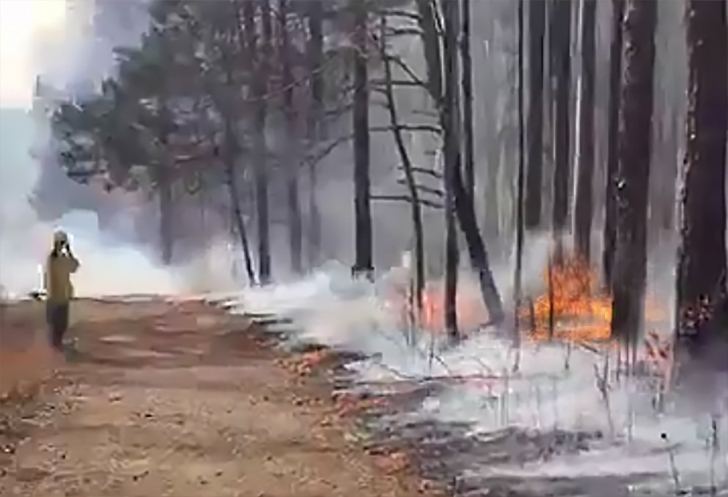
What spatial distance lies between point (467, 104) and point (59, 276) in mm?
→ 601

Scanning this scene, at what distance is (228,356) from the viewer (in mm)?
2119

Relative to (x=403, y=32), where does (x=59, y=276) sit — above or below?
below

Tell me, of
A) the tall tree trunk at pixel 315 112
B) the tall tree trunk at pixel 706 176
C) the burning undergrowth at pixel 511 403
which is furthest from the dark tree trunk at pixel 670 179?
the tall tree trunk at pixel 315 112

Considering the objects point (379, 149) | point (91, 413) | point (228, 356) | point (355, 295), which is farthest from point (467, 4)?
point (91, 413)

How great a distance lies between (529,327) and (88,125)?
66 cm

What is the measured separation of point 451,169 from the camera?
2121 millimetres

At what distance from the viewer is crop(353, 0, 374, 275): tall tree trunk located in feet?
6.93

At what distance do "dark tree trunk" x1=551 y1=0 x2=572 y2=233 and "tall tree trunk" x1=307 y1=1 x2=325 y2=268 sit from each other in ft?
1.04

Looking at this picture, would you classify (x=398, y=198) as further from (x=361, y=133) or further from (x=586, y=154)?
(x=586, y=154)

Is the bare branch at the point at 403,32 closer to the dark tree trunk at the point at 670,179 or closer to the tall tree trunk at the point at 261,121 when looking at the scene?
the tall tree trunk at the point at 261,121

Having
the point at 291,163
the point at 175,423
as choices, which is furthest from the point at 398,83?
the point at 175,423

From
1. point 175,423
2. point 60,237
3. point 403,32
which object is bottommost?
point 175,423

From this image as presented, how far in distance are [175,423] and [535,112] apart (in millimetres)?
A: 644

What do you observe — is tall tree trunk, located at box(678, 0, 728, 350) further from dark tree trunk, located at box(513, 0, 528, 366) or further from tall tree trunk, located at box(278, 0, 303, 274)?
tall tree trunk, located at box(278, 0, 303, 274)
